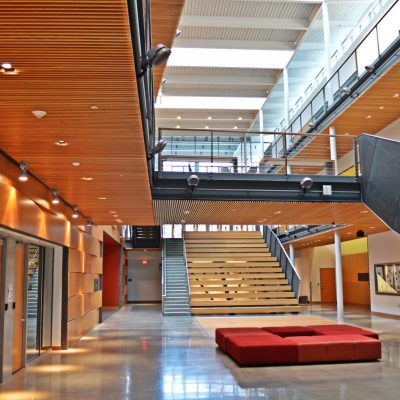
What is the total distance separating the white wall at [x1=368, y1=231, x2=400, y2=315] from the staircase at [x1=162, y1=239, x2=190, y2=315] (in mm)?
7182

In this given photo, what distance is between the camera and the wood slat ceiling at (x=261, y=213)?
40.8ft

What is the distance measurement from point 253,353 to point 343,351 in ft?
5.38

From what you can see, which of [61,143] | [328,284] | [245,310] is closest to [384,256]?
[245,310]

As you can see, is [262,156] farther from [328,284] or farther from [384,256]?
[328,284]

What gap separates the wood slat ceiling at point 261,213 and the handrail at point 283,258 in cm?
452

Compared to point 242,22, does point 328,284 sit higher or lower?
lower

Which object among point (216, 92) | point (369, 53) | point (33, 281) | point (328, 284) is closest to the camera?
point (33, 281)

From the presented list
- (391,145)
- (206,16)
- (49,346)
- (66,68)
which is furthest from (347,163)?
(66,68)

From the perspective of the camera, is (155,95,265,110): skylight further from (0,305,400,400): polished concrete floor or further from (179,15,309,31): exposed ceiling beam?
(0,305,400,400): polished concrete floor

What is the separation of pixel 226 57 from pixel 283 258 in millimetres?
9088

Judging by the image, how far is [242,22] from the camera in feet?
62.1

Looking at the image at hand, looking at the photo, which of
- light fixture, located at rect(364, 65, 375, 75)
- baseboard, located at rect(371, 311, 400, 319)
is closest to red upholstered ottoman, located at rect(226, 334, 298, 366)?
light fixture, located at rect(364, 65, 375, 75)

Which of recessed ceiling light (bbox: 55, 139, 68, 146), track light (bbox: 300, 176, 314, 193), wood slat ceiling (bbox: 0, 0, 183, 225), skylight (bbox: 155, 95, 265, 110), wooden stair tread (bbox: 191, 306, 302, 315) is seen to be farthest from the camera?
skylight (bbox: 155, 95, 265, 110)

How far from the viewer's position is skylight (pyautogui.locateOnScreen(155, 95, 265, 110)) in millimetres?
26125
